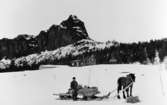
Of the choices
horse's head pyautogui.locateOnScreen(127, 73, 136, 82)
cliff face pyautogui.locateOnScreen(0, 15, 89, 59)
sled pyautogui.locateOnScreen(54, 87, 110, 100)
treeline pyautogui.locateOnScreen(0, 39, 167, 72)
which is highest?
cliff face pyautogui.locateOnScreen(0, 15, 89, 59)

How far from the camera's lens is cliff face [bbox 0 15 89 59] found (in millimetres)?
2451

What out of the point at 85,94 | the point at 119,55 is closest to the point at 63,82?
the point at 85,94

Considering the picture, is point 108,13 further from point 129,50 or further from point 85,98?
point 85,98

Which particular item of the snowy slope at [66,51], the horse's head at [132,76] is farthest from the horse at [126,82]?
the snowy slope at [66,51]

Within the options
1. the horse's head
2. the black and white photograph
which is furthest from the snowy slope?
the horse's head

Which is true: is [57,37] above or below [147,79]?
above

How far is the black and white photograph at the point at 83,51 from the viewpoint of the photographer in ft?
8.22

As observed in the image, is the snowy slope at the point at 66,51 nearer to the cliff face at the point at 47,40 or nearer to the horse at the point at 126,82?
the cliff face at the point at 47,40

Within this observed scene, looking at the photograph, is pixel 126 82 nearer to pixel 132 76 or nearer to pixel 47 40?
pixel 132 76

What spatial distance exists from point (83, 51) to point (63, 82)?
227 millimetres

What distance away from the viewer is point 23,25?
103 inches

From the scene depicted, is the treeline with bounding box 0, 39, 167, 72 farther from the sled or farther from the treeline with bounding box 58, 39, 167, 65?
the sled

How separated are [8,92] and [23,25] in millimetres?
380

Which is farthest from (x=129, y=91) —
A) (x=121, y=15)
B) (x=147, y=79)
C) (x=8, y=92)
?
(x=8, y=92)
